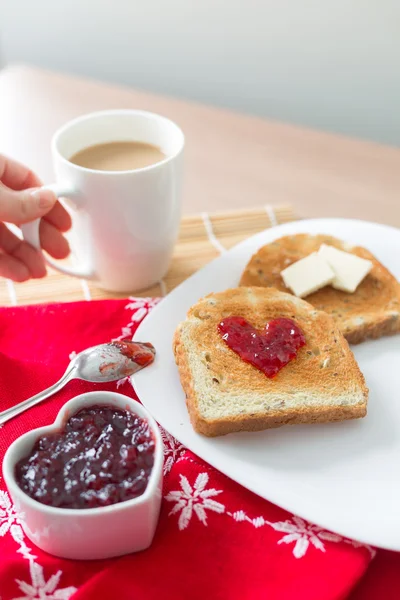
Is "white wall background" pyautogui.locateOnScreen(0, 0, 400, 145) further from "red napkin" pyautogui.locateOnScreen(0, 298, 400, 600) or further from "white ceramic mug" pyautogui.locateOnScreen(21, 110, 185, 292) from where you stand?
"red napkin" pyautogui.locateOnScreen(0, 298, 400, 600)

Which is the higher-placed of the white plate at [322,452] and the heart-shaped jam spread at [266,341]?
the heart-shaped jam spread at [266,341]

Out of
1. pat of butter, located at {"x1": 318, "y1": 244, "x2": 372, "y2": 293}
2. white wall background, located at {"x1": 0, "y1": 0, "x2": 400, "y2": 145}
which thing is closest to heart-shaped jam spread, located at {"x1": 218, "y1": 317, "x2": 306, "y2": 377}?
→ pat of butter, located at {"x1": 318, "y1": 244, "x2": 372, "y2": 293}

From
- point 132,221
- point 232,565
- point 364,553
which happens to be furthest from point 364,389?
point 132,221

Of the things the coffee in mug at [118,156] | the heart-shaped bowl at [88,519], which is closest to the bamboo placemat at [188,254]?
the coffee in mug at [118,156]

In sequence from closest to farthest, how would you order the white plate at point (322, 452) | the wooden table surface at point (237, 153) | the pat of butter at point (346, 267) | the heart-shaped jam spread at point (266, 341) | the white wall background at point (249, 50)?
the white plate at point (322, 452) → the heart-shaped jam spread at point (266, 341) → the pat of butter at point (346, 267) → the wooden table surface at point (237, 153) → the white wall background at point (249, 50)

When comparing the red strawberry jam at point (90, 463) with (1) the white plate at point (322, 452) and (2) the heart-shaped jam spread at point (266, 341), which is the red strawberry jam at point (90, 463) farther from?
(2) the heart-shaped jam spread at point (266, 341)

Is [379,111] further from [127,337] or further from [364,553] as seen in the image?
[364,553]
